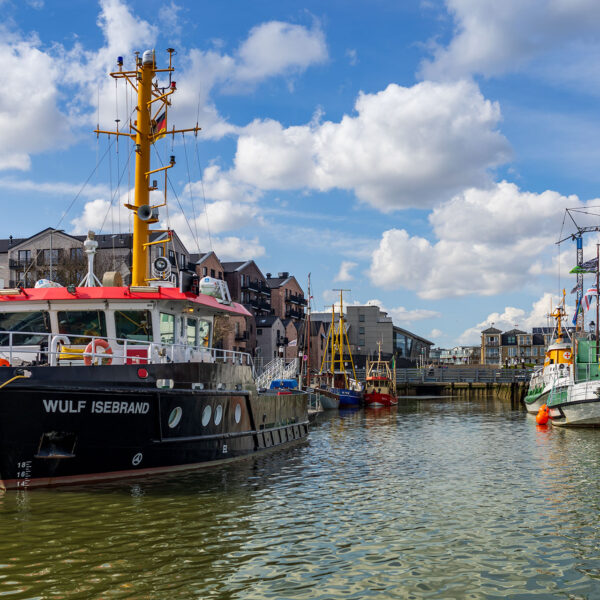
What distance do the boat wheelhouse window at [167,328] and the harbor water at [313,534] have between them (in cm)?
373

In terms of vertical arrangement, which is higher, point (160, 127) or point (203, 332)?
point (160, 127)

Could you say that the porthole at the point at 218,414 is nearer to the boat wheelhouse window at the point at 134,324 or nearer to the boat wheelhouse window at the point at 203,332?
the boat wheelhouse window at the point at 134,324

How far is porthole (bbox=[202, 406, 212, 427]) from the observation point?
17.6 meters

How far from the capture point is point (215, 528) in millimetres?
12352

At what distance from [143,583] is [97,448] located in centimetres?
621

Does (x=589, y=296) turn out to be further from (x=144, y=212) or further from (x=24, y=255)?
(x=24, y=255)

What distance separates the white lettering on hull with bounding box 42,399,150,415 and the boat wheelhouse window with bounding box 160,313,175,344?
130 inches

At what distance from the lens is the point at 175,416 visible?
647 inches

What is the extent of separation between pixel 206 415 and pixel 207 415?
51 mm

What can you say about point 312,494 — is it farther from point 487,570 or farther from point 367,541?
point 487,570

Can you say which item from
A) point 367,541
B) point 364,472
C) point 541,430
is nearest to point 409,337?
point 541,430

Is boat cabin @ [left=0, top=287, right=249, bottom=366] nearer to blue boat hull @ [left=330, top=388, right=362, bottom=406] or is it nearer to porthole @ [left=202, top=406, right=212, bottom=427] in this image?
porthole @ [left=202, top=406, right=212, bottom=427]

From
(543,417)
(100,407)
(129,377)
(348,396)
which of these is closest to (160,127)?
(129,377)

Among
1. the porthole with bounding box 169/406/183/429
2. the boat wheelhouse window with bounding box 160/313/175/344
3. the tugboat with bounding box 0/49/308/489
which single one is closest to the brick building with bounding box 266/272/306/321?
the tugboat with bounding box 0/49/308/489
